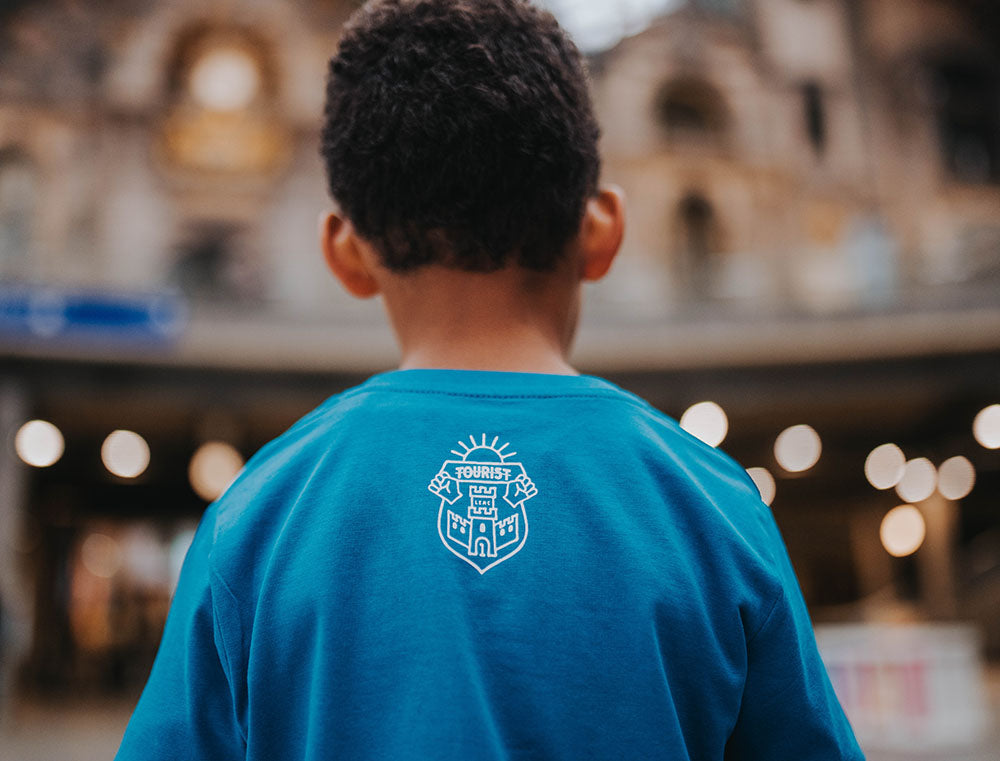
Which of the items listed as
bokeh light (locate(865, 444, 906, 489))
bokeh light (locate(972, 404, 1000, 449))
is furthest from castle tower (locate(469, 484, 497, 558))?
bokeh light (locate(865, 444, 906, 489))

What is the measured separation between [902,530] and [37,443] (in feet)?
66.7

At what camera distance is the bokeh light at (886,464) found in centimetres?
1747

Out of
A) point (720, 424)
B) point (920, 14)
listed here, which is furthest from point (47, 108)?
point (920, 14)

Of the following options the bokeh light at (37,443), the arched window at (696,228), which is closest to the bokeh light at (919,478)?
the arched window at (696,228)

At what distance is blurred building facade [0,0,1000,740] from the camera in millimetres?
13203

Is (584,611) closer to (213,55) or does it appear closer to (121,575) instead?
(213,55)

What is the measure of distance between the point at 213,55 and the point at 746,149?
1640 centimetres

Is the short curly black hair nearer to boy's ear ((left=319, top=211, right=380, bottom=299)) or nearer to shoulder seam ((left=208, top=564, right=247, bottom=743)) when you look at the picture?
boy's ear ((left=319, top=211, right=380, bottom=299))

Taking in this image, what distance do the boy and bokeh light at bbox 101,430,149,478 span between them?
48.8 ft

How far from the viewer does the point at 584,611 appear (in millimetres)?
956

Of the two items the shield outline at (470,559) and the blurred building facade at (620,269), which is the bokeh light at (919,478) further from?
the shield outline at (470,559)

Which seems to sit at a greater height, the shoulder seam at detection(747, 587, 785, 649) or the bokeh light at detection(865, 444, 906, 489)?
the shoulder seam at detection(747, 587, 785, 649)

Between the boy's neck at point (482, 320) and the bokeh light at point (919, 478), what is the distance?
62.3 ft

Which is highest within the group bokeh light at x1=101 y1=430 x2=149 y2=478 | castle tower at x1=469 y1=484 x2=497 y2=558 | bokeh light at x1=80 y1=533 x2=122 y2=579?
bokeh light at x1=101 y1=430 x2=149 y2=478
